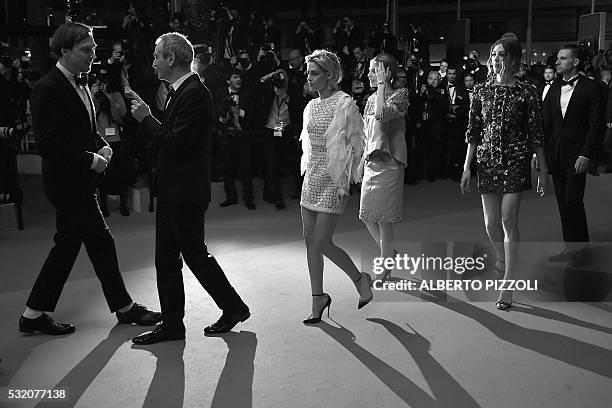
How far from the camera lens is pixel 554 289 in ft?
15.3

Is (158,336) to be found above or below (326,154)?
below

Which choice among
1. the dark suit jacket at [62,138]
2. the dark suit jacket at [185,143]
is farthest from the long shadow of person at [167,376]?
the dark suit jacket at [62,138]

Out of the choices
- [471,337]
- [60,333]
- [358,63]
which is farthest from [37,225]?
[358,63]

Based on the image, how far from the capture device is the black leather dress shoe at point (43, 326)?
150 inches

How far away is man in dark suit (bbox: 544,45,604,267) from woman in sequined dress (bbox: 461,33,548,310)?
0.99 m

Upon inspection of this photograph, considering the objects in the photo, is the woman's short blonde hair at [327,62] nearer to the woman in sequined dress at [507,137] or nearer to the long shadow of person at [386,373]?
the woman in sequined dress at [507,137]

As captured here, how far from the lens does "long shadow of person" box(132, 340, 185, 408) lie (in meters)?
2.99

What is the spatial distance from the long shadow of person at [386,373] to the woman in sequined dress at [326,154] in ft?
0.75

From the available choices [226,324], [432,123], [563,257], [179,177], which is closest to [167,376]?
[226,324]

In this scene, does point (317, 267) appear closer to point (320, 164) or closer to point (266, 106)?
point (320, 164)

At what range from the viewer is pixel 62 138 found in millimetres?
3594

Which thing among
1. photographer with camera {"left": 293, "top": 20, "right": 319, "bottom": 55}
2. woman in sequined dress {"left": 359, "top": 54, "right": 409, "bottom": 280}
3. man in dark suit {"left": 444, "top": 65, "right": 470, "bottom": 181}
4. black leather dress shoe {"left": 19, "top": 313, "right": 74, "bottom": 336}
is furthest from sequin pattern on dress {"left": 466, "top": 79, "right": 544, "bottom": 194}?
photographer with camera {"left": 293, "top": 20, "right": 319, "bottom": 55}

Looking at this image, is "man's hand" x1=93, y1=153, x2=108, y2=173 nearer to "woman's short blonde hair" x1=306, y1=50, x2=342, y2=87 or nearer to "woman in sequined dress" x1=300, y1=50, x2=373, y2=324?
"woman in sequined dress" x1=300, y1=50, x2=373, y2=324

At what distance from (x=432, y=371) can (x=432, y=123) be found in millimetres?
7316
